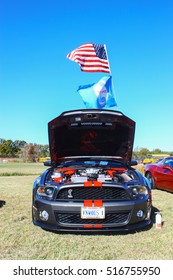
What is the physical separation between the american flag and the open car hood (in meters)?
6.57

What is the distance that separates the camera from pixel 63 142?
5.77 metres

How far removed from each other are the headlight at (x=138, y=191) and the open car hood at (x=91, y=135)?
125 cm

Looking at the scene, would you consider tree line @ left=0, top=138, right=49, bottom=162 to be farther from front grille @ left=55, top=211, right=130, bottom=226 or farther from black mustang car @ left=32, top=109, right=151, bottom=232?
front grille @ left=55, top=211, right=130, bottom=226

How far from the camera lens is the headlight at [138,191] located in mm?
4383

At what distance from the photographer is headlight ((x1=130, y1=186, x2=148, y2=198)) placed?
4383 millimetres

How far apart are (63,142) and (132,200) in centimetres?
203

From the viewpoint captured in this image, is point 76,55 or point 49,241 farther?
point 76,55

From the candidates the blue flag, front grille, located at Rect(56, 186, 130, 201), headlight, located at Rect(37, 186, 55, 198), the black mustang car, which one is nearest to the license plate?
the black mustang car

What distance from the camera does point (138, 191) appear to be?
4.48m

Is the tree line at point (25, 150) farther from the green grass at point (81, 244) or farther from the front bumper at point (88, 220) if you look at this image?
the front bumper at point (88, 220)

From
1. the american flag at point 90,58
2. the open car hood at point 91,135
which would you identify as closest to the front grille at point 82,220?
the open car hood at point 91,135

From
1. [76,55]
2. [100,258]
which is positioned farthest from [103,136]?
[76,55]

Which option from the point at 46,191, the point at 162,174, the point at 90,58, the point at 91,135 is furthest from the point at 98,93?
the point at 46,191
